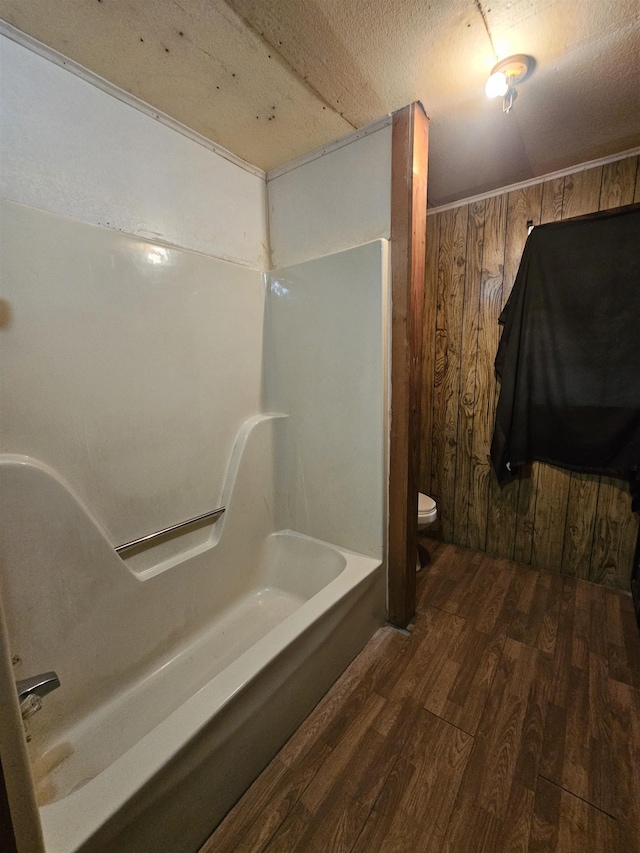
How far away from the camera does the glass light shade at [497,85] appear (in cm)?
123

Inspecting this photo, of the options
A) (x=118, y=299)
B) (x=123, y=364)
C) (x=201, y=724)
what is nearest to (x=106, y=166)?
(x=118, y=299)

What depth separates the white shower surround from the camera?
1015 mm

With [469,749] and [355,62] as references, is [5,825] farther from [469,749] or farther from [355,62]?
[355,62]

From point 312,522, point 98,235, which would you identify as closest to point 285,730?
point 312,522

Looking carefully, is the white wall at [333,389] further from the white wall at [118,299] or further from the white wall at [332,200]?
the white wall at [118,299]

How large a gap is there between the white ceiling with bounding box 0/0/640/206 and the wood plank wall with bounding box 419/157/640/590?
0.29m

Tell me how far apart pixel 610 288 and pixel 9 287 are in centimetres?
256

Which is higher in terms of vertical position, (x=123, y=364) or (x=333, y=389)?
(x=123, y=364)

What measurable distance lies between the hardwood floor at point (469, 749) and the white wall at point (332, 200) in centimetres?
191

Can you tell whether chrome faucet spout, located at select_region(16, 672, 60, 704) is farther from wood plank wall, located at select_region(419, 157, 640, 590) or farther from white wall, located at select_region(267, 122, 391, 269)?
wood plank wall, located at select_region(419, 157, 640, 590)

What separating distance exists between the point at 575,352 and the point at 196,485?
2108 mm

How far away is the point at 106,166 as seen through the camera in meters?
1.28

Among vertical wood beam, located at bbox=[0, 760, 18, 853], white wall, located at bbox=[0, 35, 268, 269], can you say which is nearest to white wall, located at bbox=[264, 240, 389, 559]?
white wall, located at bbox=[0, 35, 268, 269]

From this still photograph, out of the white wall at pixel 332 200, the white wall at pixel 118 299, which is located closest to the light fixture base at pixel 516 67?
the white wall at pixel 332 200
